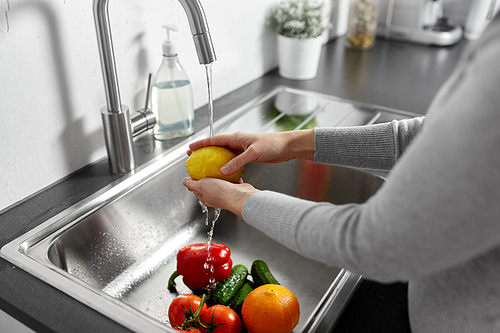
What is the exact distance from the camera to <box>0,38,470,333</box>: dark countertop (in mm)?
655

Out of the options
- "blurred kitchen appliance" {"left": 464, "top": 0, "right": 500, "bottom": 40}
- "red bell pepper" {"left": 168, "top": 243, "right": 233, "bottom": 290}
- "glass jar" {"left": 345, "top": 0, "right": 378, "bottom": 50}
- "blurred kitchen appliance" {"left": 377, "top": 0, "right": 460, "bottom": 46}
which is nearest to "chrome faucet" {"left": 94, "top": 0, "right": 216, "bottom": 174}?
"red bell pepper" {"left": 168, "top": 243, "right": 233, "bottom": 290}

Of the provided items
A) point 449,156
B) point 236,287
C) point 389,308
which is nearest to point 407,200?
point 449,156

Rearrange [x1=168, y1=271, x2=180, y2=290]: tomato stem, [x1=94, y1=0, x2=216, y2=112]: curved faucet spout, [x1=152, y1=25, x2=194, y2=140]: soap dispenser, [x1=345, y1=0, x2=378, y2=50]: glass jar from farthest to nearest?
[x1=345, y1=0, x2=378, y2=50]: glass jar, [x1=152, y1=25, x2=194, y2=140]: soap dispenser, [x1=168, y1=271, x2=180, y2=290]: tomato stem, [x1=94, y1=0, x2=216, y2=112]: curved faucet spout

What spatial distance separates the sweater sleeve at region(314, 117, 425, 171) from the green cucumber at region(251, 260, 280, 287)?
26 centimetres

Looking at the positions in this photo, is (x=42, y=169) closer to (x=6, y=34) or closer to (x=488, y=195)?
(x=6, y=34)

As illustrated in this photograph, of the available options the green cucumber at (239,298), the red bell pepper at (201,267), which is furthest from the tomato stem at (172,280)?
the green cucumber at (239,298)

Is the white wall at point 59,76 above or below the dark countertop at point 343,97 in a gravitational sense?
above

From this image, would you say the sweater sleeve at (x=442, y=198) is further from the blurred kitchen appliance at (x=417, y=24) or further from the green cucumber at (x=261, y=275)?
the blurred kitchen appliance at (x=417, y=24)

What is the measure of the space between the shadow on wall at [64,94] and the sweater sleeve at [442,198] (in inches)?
27.1

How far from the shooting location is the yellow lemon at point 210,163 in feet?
2.65

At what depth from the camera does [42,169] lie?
3.05 ft

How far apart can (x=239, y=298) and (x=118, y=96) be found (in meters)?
0.49

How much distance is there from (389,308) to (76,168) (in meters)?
0.74

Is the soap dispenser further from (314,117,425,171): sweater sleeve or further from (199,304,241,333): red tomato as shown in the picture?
(199,304,241,333): red tomato
